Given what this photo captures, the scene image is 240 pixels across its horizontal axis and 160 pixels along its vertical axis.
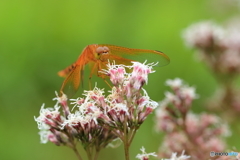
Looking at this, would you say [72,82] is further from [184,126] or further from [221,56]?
[221,56]

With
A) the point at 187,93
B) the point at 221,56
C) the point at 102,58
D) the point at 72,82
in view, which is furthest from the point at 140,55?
the point at 221,56

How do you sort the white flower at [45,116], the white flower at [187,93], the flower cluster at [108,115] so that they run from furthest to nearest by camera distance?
the white flower at [187,93], the white flower at [45,116], the flower cluster at [108,115]

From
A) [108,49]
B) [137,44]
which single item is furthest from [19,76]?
[108,49]

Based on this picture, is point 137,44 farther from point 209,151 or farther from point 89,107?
point 89,107

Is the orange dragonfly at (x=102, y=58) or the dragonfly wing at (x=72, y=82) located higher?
the orange dragonfly at (x=102, y=58)

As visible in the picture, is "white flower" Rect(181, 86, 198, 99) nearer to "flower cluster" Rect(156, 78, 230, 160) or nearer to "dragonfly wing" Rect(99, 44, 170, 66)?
"flower cluster" Rect(156, 78, 230, 160)

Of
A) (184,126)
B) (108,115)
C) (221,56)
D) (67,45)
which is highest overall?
(67,45)

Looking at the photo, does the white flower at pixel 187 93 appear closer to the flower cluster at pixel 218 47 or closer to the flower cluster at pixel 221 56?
the flower cluster at pixel 221 56

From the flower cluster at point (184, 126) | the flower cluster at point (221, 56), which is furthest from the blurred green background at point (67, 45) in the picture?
the flower cluster at point (184, 126)
